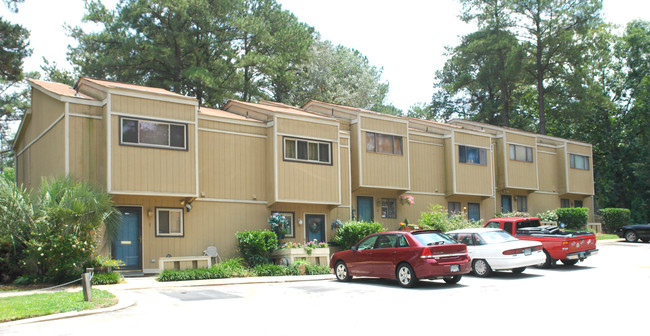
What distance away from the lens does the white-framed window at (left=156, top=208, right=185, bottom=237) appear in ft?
69.9

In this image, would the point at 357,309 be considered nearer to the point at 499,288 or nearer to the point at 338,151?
the point at 499,288

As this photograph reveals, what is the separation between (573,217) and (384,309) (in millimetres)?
27062

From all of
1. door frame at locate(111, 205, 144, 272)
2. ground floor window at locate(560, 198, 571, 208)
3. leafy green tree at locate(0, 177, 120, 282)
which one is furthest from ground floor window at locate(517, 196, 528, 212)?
leafy green tree at locate(0, 177, 120, 282)

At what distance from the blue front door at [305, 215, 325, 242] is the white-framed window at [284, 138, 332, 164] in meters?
2.37

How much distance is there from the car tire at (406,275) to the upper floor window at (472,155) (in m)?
16.5

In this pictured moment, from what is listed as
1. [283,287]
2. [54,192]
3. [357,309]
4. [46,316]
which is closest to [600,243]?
[283,287]

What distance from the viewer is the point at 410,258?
51.9 ft

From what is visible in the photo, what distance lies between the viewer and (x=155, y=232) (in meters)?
21.1

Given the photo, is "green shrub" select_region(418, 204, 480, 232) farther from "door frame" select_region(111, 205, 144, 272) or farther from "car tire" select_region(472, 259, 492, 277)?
"door frame" select_region(111, 205, 144, 272)

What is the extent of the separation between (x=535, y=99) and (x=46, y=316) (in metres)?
50.5

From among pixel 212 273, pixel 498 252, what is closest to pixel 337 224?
pixel 212 273

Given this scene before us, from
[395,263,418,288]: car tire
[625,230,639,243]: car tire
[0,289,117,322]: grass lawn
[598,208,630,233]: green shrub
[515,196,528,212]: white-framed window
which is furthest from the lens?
[598,208,630,233]: green shrub

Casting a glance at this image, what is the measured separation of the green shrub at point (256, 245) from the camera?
2162cm

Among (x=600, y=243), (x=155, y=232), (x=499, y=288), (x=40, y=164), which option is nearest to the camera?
(x=499, y=288)
